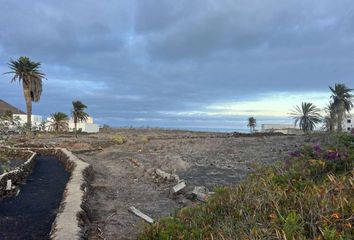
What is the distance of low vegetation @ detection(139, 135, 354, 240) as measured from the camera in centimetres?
379

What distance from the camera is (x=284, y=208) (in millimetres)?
4391

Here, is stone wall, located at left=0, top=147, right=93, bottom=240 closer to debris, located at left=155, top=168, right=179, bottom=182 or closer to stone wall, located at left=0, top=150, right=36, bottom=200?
stone wall, located at left=0, top=150, right=36, bottom=200

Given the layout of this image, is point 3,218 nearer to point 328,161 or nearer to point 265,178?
point 265,178

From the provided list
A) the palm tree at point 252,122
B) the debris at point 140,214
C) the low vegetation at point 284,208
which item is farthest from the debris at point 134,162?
the palm tree at point 252,122

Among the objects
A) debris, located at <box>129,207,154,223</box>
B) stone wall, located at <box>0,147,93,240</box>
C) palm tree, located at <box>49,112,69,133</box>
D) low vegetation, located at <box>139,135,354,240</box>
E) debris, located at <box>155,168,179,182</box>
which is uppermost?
palm tree, located at <box>49,112,69,133</box>

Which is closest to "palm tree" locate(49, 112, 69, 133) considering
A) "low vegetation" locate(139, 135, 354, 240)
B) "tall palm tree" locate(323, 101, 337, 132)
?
"tall palm tree" locate(323, 101, 337, 132)

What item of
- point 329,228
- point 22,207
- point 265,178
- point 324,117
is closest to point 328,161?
point 265,178

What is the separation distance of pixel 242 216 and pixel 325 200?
971 millimetres

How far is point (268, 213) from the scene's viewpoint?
14.6 feet

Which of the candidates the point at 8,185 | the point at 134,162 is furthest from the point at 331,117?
the point at 8,185

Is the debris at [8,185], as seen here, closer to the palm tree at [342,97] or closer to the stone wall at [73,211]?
the stone wall at [73,211]

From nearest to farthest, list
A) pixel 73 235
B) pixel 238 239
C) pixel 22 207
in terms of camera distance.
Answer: pixel 238 239 → pixel 73 235 → pixel 22 207

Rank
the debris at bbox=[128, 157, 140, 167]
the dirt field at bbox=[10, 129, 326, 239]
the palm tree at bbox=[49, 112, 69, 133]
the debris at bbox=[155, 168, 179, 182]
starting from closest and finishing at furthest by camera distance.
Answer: the dirt field at bbox=[10, 129, 326, 239] → the debris at bbox=[155, 168, 179, 182] → the debris at bbox=[128, 157, 140, 167] → the palm tree at bbox=[49, 112, 69, 133]

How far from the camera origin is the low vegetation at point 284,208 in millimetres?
3787
